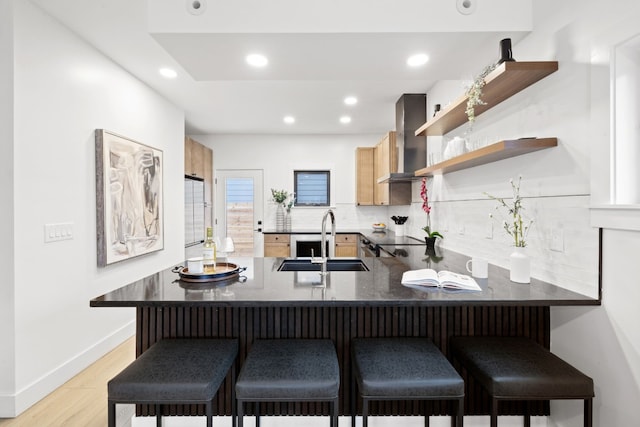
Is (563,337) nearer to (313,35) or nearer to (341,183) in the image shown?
(313,35)

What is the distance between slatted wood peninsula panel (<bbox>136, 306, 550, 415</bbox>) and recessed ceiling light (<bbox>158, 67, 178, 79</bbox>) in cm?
246

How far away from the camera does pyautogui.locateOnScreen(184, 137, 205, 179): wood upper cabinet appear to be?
4.85 meters

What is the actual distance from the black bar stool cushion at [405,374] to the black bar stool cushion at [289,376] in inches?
5.1

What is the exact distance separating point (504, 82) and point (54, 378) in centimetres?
352

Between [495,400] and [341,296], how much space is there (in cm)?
74

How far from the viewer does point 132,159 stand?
10.8ft

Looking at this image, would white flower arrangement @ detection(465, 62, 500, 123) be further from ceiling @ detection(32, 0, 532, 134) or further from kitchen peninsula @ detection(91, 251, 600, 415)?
kitchen peninsula @ detection(91, 251, 600, 415)

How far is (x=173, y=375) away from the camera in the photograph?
4.33 feet

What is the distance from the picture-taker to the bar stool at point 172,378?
4.16 feet

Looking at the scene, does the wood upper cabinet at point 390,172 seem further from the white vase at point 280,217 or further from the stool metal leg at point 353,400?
the stool metal leg at point 353,400

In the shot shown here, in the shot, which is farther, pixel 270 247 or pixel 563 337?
pixel 270 247

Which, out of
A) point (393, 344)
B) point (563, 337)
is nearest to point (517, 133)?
point (563, 337)

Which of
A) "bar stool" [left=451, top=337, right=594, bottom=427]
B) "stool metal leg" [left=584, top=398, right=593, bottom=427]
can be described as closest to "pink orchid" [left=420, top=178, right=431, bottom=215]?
"bar stool" [left=451, top=337, right=594, bottom=427]

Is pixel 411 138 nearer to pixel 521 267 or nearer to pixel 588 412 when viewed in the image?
pixel 521 267
